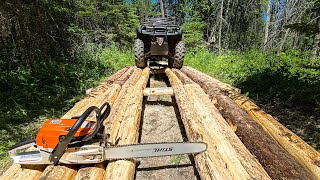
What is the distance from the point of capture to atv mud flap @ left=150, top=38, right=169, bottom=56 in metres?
7.74

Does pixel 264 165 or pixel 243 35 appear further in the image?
pixel 243 35

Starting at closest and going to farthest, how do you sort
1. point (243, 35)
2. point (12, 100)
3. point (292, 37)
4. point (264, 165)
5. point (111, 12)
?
point (264, 165), point (12, 100), point (292, 37), point (111, 12), point (243, 35)

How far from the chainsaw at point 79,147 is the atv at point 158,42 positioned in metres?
5.82

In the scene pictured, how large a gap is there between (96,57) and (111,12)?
463 inches

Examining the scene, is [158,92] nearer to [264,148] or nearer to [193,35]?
[264,148]

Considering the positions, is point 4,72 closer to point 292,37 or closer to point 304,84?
point 304,84

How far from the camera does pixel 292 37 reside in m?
10.5

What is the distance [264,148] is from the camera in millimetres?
2418

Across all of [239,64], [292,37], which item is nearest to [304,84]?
[239,64]

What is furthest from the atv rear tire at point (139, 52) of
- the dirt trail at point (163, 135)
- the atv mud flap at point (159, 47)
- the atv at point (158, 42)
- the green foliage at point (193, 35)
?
the green foliage at point (193, 35)

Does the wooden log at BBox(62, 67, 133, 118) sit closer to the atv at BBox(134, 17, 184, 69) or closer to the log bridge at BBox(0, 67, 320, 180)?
the log bridge at BBox(0, 67, 320, 180)

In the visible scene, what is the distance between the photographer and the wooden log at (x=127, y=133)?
2.21 m

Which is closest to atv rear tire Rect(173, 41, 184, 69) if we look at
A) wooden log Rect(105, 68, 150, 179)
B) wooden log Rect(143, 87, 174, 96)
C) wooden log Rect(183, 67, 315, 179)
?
wooden log Rect(143, 87, 174, 96)

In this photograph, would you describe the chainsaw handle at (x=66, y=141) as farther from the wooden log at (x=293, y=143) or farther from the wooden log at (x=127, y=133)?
the wooden log at (x=293, y=143)
